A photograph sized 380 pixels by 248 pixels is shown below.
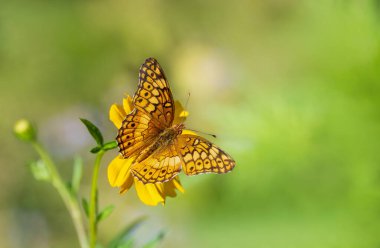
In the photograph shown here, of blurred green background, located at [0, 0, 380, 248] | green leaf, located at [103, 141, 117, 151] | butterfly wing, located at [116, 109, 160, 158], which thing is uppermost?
green leaf, located at [103, 141, 117, 151]

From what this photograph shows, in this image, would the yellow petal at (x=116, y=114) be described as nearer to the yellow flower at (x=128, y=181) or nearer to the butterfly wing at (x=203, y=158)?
the yellow flower at (x=128, y=181)

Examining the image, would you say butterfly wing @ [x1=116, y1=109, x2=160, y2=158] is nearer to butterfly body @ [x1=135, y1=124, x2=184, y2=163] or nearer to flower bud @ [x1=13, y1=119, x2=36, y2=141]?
butterfly body @ [x1=135, y1=124, x2=184, y2=163]

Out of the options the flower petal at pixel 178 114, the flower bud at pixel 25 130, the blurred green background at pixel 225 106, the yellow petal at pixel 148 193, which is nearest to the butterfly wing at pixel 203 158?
the yellow petal at pixel 148 193

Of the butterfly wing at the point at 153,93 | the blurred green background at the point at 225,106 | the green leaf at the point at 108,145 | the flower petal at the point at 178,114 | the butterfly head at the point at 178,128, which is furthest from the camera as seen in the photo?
the blurred green background at the point at 225,106

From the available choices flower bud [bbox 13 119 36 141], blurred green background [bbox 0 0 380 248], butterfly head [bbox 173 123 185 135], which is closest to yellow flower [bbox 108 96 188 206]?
butterfly head [bbox 173 123 185 135]

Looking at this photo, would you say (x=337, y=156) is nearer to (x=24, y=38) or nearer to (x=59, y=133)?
(x=59, y=133)

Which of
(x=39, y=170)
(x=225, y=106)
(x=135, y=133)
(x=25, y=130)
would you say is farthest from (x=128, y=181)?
(x=225, y=106)

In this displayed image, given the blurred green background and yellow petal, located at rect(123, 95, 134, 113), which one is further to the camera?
the blurred green background
